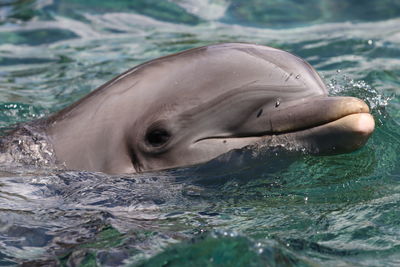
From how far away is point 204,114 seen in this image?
19.0 ft

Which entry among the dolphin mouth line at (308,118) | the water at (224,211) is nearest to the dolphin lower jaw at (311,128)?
the dolphin mouth line at (308,118)

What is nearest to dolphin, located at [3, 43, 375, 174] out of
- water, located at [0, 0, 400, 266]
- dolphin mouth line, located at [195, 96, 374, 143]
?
dolphin mouth line, located at [195, 96, 374, 143]

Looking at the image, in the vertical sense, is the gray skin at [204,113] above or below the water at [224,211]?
above

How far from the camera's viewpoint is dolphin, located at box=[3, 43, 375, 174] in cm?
559

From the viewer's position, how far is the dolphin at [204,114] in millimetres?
5590

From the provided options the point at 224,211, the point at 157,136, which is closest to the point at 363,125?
the point at 224,211

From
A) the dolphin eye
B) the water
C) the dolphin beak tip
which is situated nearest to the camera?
the water

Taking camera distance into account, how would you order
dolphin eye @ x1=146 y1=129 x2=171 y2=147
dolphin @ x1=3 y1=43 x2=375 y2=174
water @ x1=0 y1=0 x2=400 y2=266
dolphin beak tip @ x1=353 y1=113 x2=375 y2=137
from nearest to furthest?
1. water @ x1=0 y1=0 x2=400 y2=266
2. dolphin beak tip @ x1=353 y1=113 x2=375 y2=137
3. dolphin @ x1=3 y1=43 x2=375 y2=174
4. dolphin eye @ x1=146 y1=129 x2=171 y2=147

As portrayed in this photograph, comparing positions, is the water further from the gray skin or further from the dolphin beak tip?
the dolphin beak tip

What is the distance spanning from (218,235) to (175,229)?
933 mm

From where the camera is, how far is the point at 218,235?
427 cm

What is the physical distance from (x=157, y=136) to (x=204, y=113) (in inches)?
15.9

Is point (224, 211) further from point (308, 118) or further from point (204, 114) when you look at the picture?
point (308, 118)

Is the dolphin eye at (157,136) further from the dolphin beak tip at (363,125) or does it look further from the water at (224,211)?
the dolphin beak tip at (363,125)
